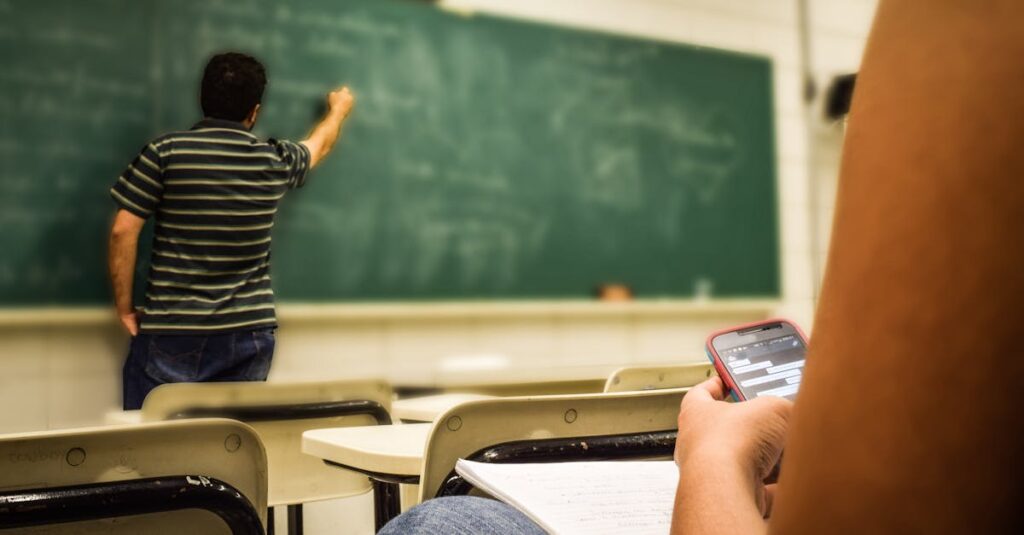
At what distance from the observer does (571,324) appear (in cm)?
402

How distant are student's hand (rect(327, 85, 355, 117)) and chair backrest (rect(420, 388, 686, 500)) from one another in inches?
91.1

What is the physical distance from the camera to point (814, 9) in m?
4.86

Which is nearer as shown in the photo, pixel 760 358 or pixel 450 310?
pixel 760 358

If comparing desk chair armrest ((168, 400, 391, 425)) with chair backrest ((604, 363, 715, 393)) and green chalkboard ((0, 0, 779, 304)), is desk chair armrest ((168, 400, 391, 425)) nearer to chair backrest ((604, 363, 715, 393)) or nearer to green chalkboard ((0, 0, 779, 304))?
chair backrest ((604, 363, 715, 393))

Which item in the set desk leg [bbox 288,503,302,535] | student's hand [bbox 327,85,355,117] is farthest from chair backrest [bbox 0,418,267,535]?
student's hand [bbox 327,85,355,117]

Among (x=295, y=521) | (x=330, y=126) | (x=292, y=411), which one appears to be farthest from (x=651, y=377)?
(x=330, y=126)

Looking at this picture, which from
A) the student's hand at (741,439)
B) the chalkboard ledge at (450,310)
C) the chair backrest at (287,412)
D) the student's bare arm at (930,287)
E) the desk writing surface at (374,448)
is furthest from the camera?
the chalkboard ledge at (450,310)

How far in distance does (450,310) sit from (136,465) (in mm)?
2653

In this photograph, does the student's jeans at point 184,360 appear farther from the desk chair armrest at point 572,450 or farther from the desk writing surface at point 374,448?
the desk chair armrest at point 572,450

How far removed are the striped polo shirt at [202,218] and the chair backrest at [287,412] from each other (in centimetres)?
83

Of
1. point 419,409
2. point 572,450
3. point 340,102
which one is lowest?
point 419,409

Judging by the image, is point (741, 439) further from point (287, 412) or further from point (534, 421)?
point (287, 412)

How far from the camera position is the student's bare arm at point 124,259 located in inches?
109

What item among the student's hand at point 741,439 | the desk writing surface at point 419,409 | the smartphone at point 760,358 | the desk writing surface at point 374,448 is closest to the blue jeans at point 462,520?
the student's hand at point 741,439
